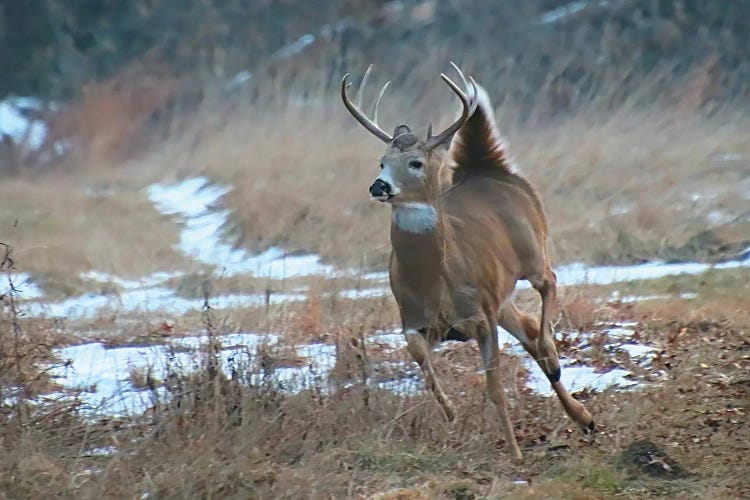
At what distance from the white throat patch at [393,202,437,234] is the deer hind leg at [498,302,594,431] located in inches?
35.2

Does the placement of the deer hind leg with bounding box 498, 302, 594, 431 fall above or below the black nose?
below

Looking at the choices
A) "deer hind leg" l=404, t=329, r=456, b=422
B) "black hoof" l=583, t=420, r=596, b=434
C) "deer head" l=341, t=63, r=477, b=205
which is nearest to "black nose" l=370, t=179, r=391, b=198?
"deer head" l=341, t=63, r=477, b=205

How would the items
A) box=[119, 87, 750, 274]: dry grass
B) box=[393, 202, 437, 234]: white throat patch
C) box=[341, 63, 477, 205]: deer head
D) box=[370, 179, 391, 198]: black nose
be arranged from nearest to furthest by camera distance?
box=[370, 179, 391, 198]: black nose < box=[341, 63, 477, 205]: deer head < box=[393, 202, 437, 234]: white throat patch < box=[119, 87, 750, 274]: dry grass

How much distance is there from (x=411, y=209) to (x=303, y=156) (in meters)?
10.1

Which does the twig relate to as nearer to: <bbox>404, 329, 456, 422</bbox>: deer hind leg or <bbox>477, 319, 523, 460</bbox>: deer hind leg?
<bbox>404, 329, 456, 422</bbox>: deer hind leg

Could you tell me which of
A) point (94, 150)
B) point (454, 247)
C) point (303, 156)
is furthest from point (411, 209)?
point (94, 150)

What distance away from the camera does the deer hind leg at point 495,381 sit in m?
6.18

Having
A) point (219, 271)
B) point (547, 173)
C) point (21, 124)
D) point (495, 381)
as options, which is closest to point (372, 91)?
point (547, 173)

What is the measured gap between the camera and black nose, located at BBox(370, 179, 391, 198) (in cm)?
598

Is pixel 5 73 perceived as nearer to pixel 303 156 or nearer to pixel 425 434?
pixel 303 156

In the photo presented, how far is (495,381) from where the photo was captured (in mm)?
6281

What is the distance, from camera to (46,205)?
15875 mm

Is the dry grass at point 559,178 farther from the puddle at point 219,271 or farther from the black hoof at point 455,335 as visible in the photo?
the black hoof at point 455,335

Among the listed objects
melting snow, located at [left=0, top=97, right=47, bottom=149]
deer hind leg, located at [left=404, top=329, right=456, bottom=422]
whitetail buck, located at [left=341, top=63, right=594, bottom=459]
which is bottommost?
deer hind leg, located at [left=404, top=329, right=456, bottom=422]
